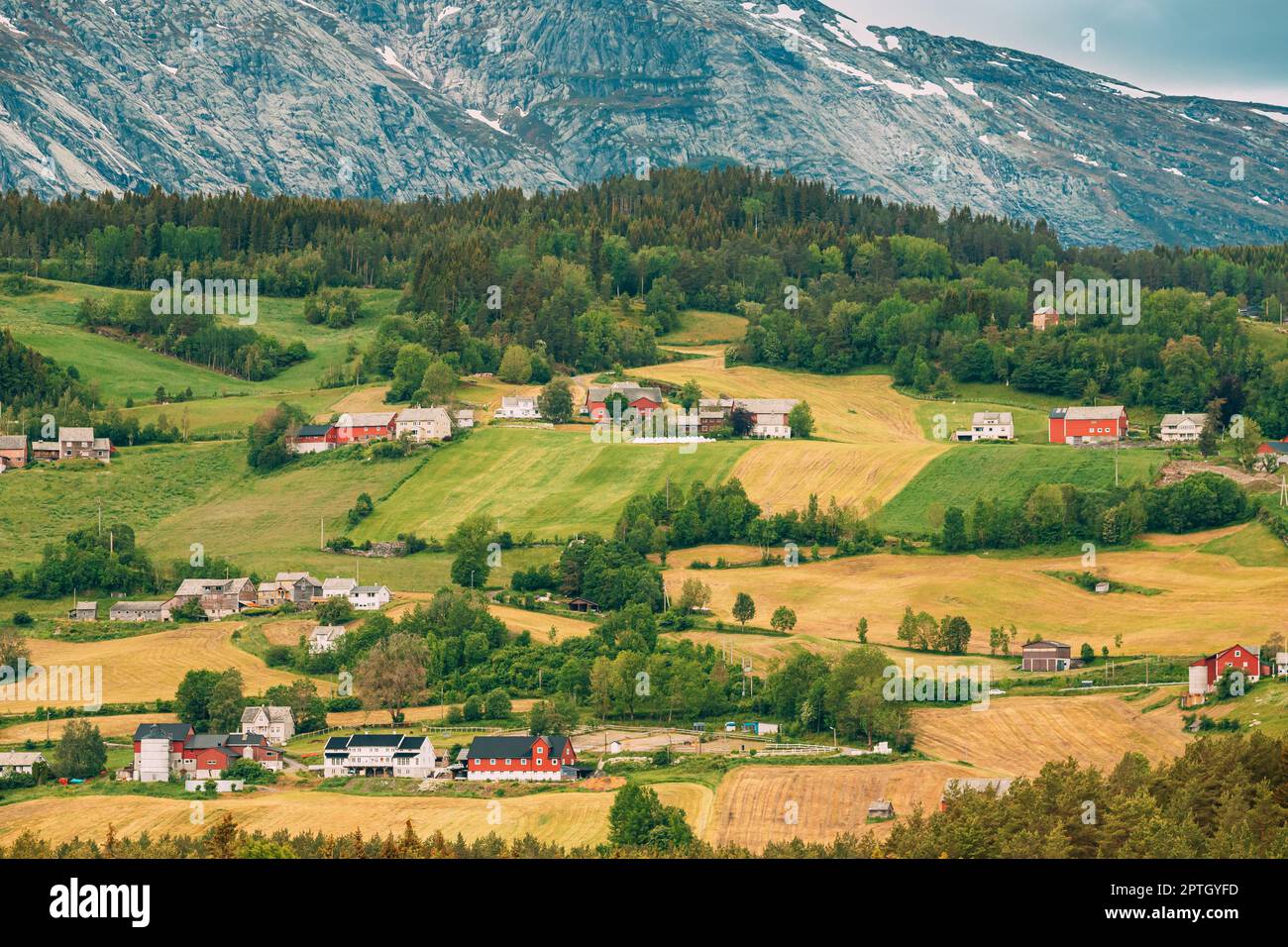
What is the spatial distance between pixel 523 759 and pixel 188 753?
49.1 ft

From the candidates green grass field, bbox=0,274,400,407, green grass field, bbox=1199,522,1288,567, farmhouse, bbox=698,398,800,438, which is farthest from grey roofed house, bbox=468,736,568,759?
green grass field, bbox=0,274,400,407

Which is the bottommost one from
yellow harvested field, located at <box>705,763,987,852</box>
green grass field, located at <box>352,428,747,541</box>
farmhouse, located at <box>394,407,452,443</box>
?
yellow harvested field, located at <box>705,763,987,852</box>

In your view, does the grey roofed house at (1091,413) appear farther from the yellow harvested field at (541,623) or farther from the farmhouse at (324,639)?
the farmhouse at (324,639)

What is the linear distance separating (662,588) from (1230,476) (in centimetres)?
3923

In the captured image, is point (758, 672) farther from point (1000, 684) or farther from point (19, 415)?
point (19, 415)

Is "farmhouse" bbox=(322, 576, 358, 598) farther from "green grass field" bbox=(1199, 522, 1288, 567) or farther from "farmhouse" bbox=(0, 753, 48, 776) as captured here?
"green grass field" bbox=(1199, 522, 1288, 567)

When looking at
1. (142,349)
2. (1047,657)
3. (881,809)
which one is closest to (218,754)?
(881,809)

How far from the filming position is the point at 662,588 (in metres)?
107

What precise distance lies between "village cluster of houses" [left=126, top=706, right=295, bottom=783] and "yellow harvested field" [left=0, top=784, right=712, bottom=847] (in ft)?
14.7

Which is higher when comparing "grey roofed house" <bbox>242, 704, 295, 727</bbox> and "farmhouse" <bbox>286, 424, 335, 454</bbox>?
"farmhouse" <bbox>286, 424, 335, 454</bbox>

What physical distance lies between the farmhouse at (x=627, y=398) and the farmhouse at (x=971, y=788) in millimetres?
84154

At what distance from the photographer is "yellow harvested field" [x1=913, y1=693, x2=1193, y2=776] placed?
239 feet
